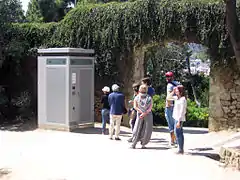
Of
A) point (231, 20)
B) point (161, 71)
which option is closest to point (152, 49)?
point (231, 20)

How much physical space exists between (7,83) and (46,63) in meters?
4.03

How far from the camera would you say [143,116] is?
9.30 meters

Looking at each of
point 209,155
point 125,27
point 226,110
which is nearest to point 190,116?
point 226,110

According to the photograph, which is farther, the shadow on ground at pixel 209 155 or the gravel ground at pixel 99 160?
the shadow on ground at pixel 209 155

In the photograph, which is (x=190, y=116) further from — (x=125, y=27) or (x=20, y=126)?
(x=20, y=126)

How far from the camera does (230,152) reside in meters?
7.87

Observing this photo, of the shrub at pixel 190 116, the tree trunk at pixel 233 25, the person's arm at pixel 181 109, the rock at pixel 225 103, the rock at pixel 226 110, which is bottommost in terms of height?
the shrub at pixel 190 116

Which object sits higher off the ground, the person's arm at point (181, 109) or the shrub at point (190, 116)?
the person's arm at point (181, 109)

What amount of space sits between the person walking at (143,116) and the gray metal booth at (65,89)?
323 cm

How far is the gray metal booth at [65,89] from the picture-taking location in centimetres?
1205

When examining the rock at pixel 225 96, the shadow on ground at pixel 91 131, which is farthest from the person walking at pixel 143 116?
the rock at pixel 225 96

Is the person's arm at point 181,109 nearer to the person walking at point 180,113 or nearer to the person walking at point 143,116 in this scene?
the person walking at point 180,113

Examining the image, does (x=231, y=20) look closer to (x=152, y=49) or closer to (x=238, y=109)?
(x=238, y=109)

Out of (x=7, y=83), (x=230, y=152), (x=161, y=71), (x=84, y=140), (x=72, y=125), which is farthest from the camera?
(x=161, y=71)
